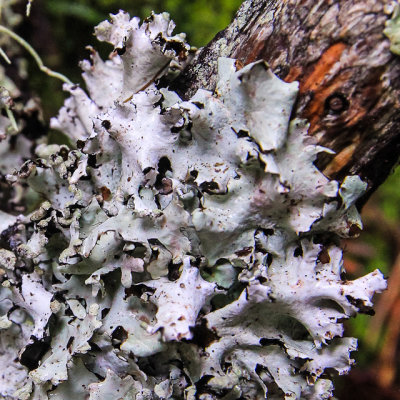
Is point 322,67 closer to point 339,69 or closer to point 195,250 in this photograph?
point 339,69

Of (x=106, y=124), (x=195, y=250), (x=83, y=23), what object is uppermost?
(x=83, y=23)

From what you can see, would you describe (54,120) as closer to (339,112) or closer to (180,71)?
(180,71)

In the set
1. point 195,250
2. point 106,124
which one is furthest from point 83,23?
point 195,250

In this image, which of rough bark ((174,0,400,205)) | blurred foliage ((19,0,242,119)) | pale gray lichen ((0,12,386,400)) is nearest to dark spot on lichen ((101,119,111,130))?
pale gray lichen ((0,12,386,400))

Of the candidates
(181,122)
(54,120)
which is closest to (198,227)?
(181,122)

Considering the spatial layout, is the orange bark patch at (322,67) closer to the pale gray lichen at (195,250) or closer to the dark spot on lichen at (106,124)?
the pale gray lichen at (195,250)

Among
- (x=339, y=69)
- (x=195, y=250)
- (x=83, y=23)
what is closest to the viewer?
(x=339, y=69)

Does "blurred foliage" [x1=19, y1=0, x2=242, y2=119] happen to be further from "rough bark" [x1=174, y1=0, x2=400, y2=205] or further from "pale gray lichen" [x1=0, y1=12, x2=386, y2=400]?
"rough bark" [x1=174, y1=0, x2=400, y2=205]
